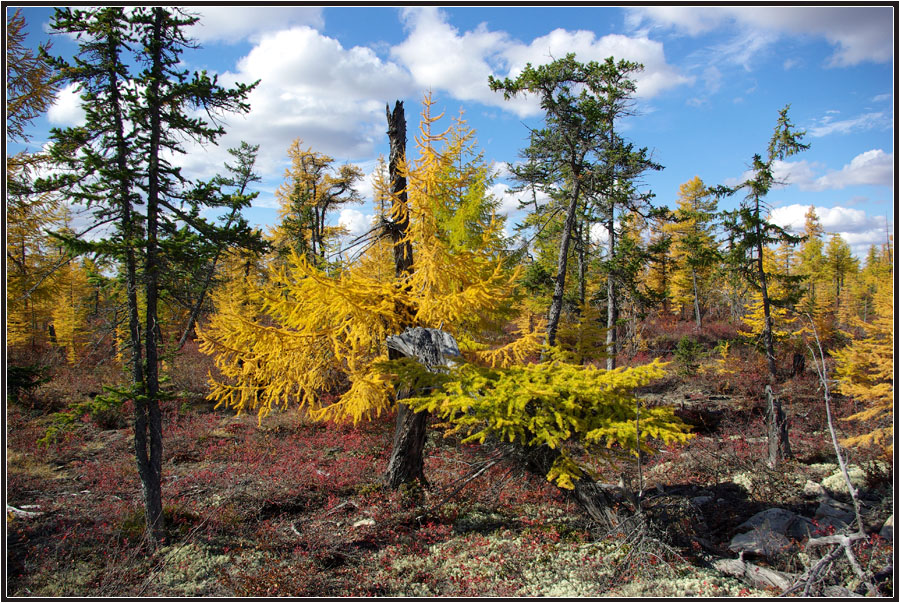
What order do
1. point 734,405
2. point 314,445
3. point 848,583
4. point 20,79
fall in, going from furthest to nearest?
point 734,405 → point 314,445 → point 20,79 → point 848,583

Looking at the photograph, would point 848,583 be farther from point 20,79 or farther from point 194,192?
point 20,79

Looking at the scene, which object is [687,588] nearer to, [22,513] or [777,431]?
[777,431]

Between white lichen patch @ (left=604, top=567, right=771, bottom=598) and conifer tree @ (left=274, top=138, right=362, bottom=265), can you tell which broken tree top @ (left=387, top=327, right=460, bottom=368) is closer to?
white lichen patch @ (left=604, top=567, right=771, bottom=598)

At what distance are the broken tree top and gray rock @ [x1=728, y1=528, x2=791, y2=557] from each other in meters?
5.34

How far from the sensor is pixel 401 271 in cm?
923

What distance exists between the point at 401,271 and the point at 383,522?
497 cm

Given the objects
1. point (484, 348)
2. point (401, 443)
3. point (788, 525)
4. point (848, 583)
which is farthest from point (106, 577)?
point (788, 525)

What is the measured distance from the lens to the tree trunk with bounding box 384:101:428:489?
8883 mm

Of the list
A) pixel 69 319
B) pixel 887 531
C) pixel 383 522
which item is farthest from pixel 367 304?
pixel 69 319

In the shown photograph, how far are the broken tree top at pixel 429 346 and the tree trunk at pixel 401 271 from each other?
1.25 meters

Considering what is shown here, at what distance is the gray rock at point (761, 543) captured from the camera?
21.8 feet

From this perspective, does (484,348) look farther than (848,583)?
Yes

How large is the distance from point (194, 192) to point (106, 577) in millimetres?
6093

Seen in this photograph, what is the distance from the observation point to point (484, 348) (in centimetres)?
966
